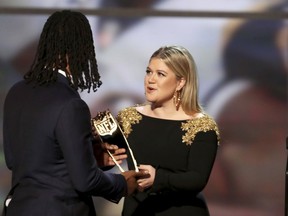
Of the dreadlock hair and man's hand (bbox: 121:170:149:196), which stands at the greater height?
the dreadlock hair

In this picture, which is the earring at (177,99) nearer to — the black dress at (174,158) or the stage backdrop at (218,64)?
the black dress at (174,158)

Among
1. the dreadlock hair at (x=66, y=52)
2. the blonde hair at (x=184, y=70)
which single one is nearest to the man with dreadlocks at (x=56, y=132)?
the dreadlock hair at (x=66, y=52)

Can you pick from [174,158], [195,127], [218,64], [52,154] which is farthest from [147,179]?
[218,64]

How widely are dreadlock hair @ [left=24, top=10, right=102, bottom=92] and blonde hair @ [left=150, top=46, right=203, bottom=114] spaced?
60 centimetres

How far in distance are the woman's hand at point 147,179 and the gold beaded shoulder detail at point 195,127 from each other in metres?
0.20

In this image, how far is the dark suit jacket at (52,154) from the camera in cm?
226

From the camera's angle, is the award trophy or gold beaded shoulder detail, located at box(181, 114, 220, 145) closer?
the award trophy

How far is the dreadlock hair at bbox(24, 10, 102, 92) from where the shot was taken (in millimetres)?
2365

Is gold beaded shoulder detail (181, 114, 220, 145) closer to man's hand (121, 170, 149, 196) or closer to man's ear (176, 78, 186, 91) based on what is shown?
man's ear (176, 78, 186, 91)

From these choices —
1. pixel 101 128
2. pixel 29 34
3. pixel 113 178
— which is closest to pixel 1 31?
pixel 29 34

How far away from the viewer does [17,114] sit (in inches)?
92.7

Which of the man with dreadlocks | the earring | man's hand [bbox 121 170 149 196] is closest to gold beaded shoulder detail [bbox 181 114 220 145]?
the earring

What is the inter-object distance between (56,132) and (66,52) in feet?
0.94

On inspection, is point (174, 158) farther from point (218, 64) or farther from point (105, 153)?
point (218, 64)
